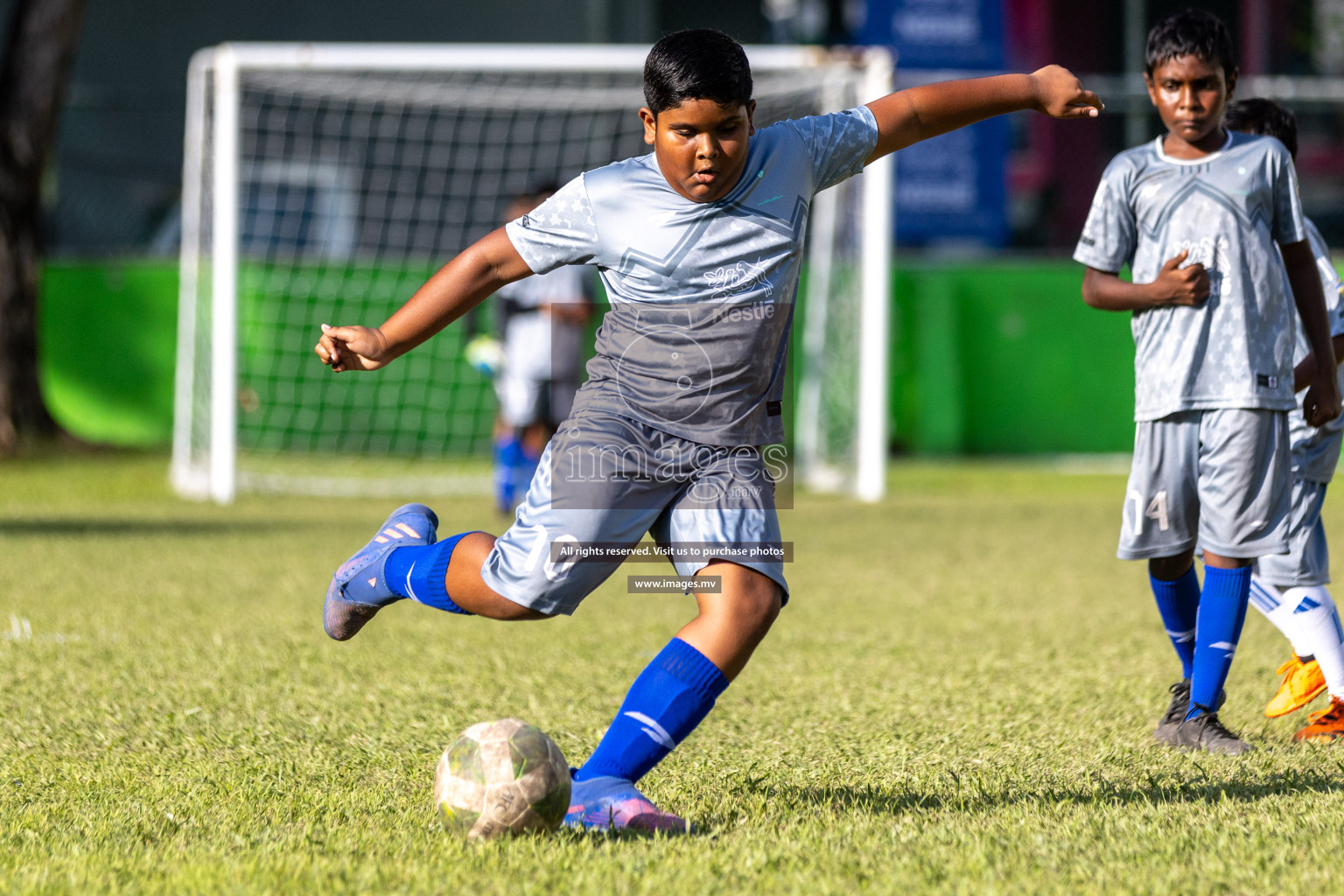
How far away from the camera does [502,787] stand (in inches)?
106

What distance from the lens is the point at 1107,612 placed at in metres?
5.63

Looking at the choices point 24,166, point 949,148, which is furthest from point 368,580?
point 949,148

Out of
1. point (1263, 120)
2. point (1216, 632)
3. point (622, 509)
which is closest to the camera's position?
point (622, 509)

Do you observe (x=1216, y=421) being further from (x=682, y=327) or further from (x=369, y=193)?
(x=369, y=193)

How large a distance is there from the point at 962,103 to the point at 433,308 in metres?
1.14

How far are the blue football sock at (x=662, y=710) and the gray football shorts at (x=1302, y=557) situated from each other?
1.63m

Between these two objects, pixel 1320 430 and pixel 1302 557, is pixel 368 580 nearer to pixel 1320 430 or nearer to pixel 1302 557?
pixel 1302 557

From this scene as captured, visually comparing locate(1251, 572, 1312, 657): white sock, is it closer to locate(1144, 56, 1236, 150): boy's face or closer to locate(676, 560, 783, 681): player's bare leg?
locate(1144, 56, 1236, 150): boy's face

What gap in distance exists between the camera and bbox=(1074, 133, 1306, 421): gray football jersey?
3490 millimetres

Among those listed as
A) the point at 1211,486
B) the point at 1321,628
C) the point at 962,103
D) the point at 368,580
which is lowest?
the point at 1321,628

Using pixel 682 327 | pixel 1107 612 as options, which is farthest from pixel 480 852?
pixel 1107 612

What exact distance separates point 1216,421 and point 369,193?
38.6 feet

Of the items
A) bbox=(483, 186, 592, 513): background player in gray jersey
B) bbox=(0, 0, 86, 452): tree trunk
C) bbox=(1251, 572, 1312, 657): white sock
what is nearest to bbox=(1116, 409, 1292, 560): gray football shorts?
bbox=(1251, 572, 1312, 657): white sock

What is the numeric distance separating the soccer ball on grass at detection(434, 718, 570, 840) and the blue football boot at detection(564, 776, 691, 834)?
33 millimetres
